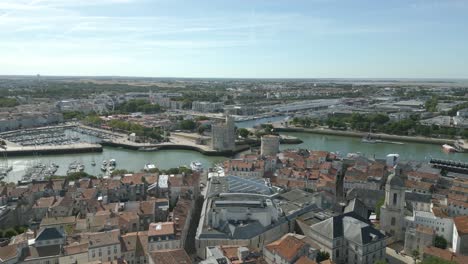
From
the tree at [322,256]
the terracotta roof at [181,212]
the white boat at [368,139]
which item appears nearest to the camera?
the tree at [322,256]

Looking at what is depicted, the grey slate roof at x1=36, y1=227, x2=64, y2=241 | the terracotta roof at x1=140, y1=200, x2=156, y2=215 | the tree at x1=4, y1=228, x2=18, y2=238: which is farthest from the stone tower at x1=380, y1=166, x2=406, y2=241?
the tree at x1=4, y1=228, x2=18, y2=238

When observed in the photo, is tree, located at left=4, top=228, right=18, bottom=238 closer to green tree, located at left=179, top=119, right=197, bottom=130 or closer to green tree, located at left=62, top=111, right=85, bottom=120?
green tree, located at left=179, top=119, right=197, bottom=130

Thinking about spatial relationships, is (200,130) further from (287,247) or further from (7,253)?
(287,247)

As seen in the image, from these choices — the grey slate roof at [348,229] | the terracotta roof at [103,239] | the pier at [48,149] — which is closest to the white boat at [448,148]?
→ the grey slate roof at [348,229]

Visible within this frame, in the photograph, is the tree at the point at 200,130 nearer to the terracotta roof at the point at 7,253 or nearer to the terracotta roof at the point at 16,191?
the terracotta roof at the point at 16,191

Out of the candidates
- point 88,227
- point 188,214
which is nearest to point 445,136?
point 188,214

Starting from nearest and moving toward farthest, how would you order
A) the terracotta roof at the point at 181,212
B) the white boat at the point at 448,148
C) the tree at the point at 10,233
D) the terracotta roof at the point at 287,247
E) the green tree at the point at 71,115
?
the terracotta roof at the point at 287,247 < the terracotta roof at the point at 181,212 < the tree at the point at 10,233 < the white boat at the point at 448,148 < the green tree at the point at 71,115

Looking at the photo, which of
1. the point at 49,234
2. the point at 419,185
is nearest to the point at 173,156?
the point at 419,185
